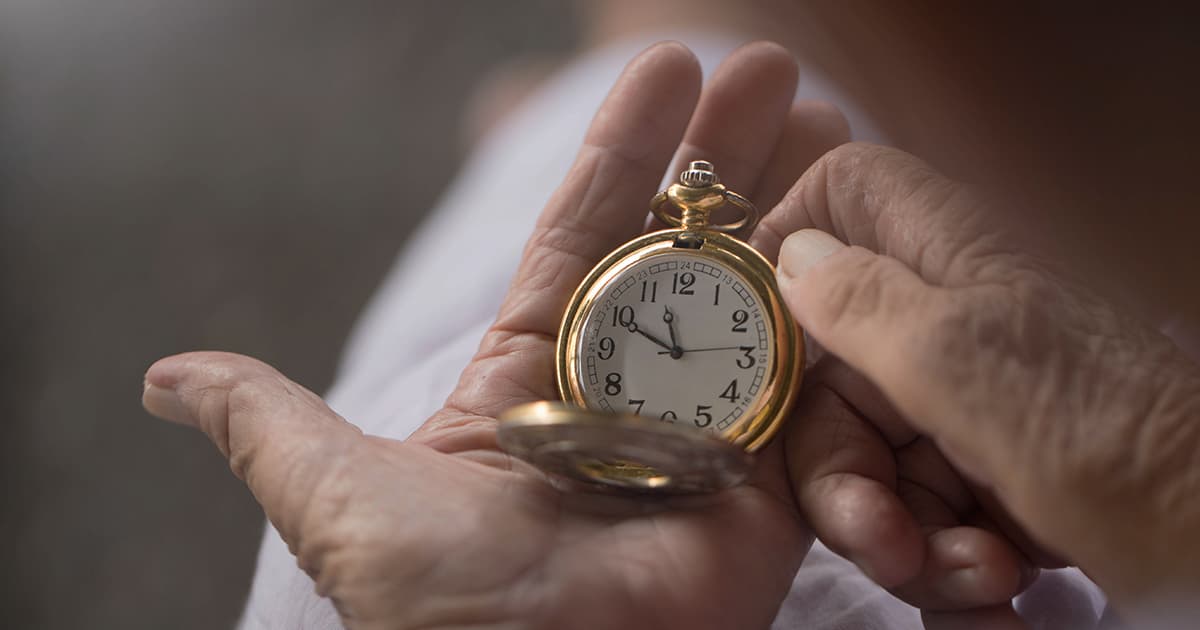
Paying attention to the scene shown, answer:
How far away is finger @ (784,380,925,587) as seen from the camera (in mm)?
1388

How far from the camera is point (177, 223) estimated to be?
3.87 m

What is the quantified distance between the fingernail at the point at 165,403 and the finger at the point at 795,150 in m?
1.30

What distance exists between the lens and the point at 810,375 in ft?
5.97

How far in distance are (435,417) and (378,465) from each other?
34 cm

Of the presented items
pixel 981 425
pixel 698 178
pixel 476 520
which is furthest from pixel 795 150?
pixel 476 520

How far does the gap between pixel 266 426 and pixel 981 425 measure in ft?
3.48

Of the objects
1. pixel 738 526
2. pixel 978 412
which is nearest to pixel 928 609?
pixel 738 526

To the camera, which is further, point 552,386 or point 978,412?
point 552,386

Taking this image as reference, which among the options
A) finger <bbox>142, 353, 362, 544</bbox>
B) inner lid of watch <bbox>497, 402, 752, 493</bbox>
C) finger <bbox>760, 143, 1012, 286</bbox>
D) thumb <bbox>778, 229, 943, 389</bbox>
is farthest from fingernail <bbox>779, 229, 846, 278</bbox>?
finger <bbox>142, 353, 362, 544</bbox>

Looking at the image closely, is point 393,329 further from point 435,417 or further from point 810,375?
point 810,375

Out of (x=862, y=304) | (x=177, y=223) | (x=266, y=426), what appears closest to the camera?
(x=862, y=304)

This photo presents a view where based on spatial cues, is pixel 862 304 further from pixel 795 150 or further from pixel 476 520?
pixel 795 150

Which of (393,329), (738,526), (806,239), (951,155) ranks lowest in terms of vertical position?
(393,329)

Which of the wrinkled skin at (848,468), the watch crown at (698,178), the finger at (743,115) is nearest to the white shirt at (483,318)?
the wrinkled skin at (848,468)
